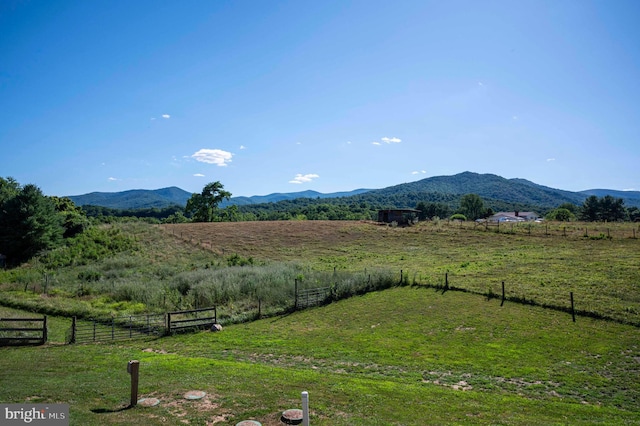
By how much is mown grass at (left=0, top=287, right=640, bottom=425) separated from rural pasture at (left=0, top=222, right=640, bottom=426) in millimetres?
70

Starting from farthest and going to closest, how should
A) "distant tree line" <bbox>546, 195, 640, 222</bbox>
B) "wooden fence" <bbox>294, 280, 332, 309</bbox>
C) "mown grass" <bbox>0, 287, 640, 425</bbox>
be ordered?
"distant tree line" <bbox>546, 195, 640, 222</bbox>, "wooden fence" <bbox>294, 280, 332, 309</bbox>, "mown grass" <bbox>0, 287, 640, 425</bbox>

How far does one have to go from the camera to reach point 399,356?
15453 millimetres

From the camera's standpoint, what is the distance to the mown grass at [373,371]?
30.2ft

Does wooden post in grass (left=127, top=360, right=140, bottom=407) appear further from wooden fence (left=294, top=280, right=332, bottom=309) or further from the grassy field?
the grassy field

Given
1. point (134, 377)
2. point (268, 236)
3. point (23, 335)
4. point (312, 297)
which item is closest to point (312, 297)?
point (312, 297)

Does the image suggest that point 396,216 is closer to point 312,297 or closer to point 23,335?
point 312,297

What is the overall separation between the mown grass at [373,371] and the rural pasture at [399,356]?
0.23 ft

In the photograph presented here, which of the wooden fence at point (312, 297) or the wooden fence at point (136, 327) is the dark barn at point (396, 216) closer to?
the wooden fence at point (312, 297)

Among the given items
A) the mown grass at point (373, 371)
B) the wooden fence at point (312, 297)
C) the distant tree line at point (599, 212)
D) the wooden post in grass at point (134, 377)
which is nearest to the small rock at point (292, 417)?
the mown grass at point (373, 371)

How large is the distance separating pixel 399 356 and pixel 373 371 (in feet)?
7.34

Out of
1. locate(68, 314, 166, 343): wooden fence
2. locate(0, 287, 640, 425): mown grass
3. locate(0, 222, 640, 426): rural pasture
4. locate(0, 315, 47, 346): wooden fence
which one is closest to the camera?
locate(0, 287, 640, 425): mown grass

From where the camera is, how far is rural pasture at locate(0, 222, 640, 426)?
30.9ft

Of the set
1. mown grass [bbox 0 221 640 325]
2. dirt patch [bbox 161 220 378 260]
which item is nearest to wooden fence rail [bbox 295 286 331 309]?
mown grass [bbox 0 221 640 325]

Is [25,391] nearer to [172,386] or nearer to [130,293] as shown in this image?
[172,386]
